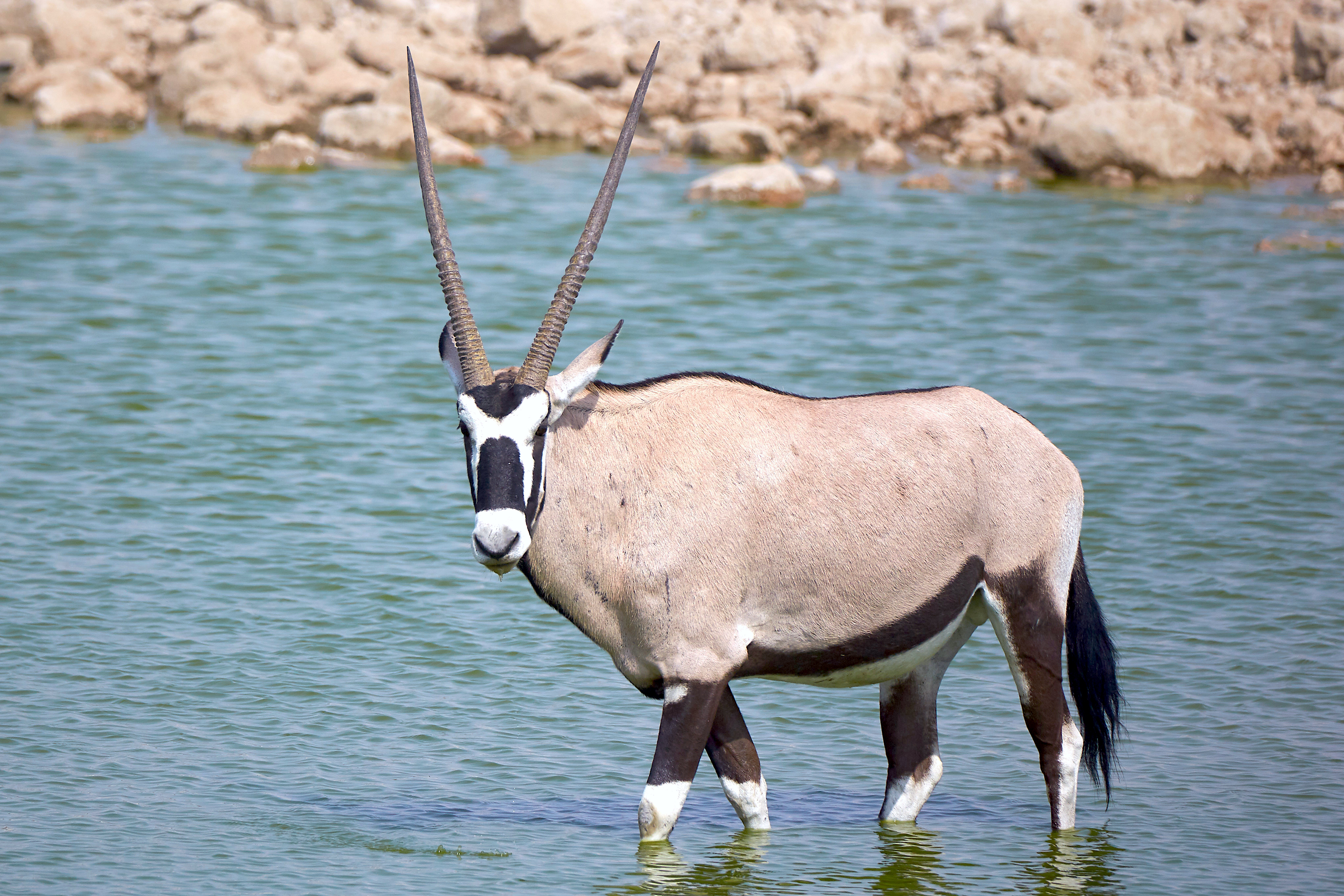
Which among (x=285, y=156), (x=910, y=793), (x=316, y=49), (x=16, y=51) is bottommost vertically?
(x=910, y=793)

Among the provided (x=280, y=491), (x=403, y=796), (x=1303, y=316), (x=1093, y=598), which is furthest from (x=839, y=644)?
(x=1303, y=316)

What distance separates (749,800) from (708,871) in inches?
14.3

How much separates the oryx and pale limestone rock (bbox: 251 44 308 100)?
25.1 metres

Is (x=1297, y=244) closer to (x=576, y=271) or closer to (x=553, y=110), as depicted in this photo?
(x=553, y=110)

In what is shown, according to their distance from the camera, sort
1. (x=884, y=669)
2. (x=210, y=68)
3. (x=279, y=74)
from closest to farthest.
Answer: (x=884, y=669) → (x=279, y=74) → (x=210, y=68)

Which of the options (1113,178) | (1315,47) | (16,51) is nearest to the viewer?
(1113,178)

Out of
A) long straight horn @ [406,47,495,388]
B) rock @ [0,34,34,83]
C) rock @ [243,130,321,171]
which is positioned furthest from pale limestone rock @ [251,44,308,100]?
long straight horn @ [406,47,495,388]

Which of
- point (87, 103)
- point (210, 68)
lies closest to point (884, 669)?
point (87, 103)

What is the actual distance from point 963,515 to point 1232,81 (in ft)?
85.2

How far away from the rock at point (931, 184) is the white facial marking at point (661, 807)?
21.9 metres

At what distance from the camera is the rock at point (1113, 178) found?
28875mm

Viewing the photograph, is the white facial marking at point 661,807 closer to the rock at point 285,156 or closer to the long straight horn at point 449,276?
the long straight horn at point 449,276

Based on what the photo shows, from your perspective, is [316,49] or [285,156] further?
[316,49]

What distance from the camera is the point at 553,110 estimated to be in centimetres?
3194
